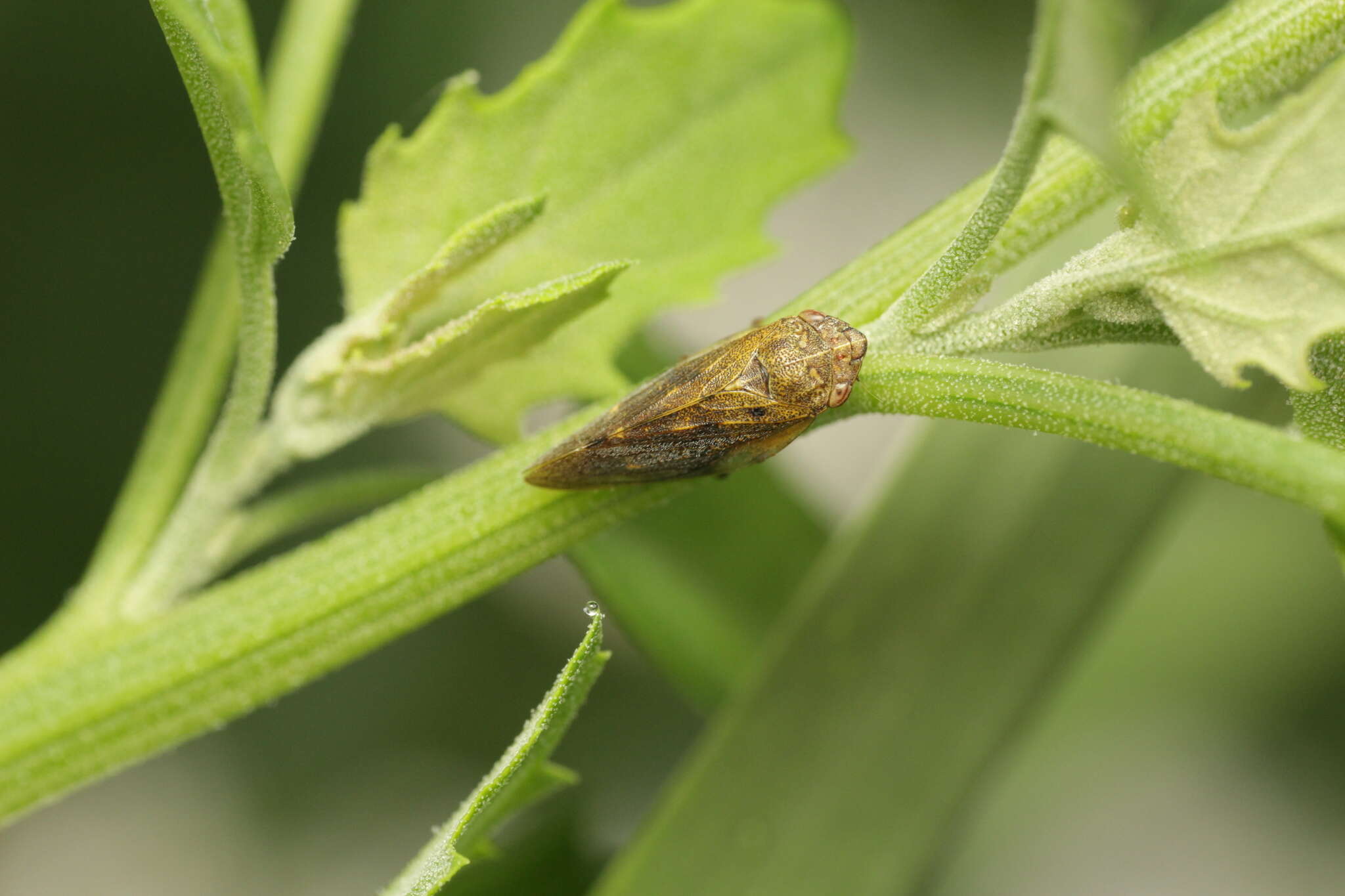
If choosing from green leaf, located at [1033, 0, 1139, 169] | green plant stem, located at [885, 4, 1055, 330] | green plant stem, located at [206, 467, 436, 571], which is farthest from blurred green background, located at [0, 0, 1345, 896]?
green leaf, located at [1033, 0, 1139, 169]

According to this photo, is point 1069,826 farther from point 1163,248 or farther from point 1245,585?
point 1163,248

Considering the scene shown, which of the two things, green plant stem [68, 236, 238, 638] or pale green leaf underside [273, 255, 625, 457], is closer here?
pale green leaf underside [273, 255, 625, 457]

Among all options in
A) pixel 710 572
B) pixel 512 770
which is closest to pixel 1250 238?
pixel 512 770

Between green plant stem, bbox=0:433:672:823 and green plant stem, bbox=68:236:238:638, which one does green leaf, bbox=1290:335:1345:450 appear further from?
green plant stem, bbox=68:236:238:638

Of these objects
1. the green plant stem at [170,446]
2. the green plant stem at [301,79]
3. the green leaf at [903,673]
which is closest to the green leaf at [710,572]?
the green leaf at [903,673]

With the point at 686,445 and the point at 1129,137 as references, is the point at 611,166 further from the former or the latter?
the point at 1129,137
